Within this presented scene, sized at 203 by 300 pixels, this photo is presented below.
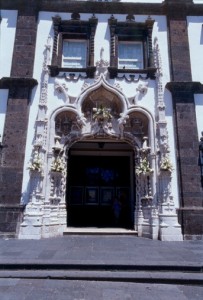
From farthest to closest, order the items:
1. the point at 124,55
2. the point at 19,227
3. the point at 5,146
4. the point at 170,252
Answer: the point at 124,55 < the point at 5,146 < the point at 19,227 < the point at 170,252

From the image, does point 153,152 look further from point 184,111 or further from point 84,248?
point 84,248

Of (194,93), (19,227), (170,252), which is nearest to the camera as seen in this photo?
(170,252)

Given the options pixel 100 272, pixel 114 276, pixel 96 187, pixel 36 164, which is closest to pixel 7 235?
pixel 36 164

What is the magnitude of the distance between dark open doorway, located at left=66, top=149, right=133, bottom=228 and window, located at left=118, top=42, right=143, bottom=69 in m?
5.03

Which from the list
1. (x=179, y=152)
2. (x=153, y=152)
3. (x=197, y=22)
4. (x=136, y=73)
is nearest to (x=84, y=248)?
Answer: (x=153, y=152)

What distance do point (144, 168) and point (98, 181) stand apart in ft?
15.6

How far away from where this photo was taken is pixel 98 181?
13945 mm

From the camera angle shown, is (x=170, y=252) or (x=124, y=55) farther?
(x=124, y=55)

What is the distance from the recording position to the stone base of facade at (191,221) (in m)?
9.09

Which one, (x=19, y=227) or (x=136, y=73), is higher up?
(x=136, y=73)

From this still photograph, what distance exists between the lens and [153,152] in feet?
32.7

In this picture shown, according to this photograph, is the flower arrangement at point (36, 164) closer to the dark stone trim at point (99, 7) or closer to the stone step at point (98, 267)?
the stone step at point (98, 267)

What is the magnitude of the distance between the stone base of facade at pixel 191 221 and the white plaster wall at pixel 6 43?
8.31 meters

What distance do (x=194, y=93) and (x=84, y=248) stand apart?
7.84 m
